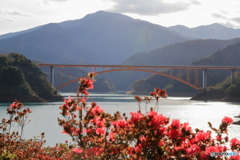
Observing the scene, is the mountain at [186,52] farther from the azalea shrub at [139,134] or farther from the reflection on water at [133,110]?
the azalea shrub at [139,134]

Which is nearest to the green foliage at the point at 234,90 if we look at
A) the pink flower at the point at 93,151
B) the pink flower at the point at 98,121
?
the pink flower at the point at 98,121

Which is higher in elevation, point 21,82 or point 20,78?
point 20,78

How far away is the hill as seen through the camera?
197ft

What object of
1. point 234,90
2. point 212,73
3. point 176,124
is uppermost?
point 212,73

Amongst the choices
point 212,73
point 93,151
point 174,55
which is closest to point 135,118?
point 93,151

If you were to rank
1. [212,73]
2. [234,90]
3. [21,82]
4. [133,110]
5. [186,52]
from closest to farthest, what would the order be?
[133,110] → [21,82] → [234,90] → [212,73] → [186,52]

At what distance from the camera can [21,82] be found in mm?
61969

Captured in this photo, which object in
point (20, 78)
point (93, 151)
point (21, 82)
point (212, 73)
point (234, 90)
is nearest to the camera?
point (93, 151)

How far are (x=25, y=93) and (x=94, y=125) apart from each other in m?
56.5

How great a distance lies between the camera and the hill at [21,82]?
5997 cm

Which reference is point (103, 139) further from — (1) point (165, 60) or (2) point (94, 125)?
(1) point (165, 60)

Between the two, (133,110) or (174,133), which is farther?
(133,110)

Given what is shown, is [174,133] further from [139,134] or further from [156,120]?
[139,134]

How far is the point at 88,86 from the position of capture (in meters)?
5.32
